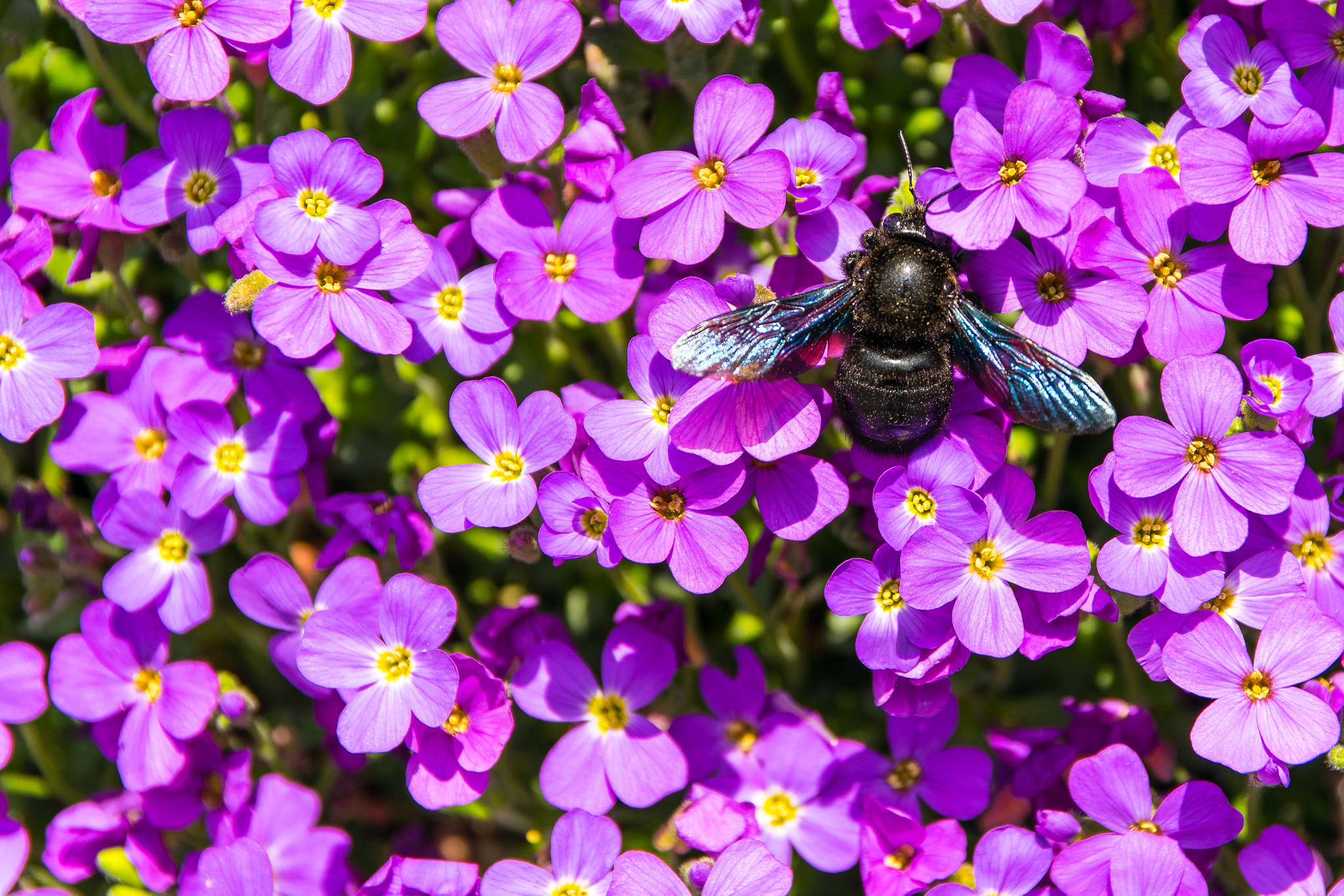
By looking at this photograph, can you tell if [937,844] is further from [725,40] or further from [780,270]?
[725,40]

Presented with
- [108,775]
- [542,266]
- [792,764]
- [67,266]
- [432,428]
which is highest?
[542,266]

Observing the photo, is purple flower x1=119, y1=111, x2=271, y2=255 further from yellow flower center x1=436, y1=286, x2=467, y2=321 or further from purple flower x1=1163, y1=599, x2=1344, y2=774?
purple flower x1=1163, y1=599, x2=1344, y2=774

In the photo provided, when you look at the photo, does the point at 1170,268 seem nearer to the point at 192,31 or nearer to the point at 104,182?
the point at 192,31

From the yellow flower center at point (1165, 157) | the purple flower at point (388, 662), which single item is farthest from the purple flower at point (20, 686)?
the yellow flower center at point (1165, 157)

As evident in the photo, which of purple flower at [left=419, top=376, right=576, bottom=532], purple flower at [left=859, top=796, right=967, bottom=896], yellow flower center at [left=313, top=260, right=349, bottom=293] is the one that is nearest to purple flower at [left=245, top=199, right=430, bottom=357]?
yellow flower center at [left=313, top=260, right=349, bottom=293]

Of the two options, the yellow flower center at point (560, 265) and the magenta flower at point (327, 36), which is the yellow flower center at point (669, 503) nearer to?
the yellow flower center at point (560, 265)

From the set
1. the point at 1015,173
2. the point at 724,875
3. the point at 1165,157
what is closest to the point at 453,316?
the point at 1015,173

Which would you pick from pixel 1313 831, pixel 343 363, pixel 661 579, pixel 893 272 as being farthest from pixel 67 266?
pixel 1313 831
